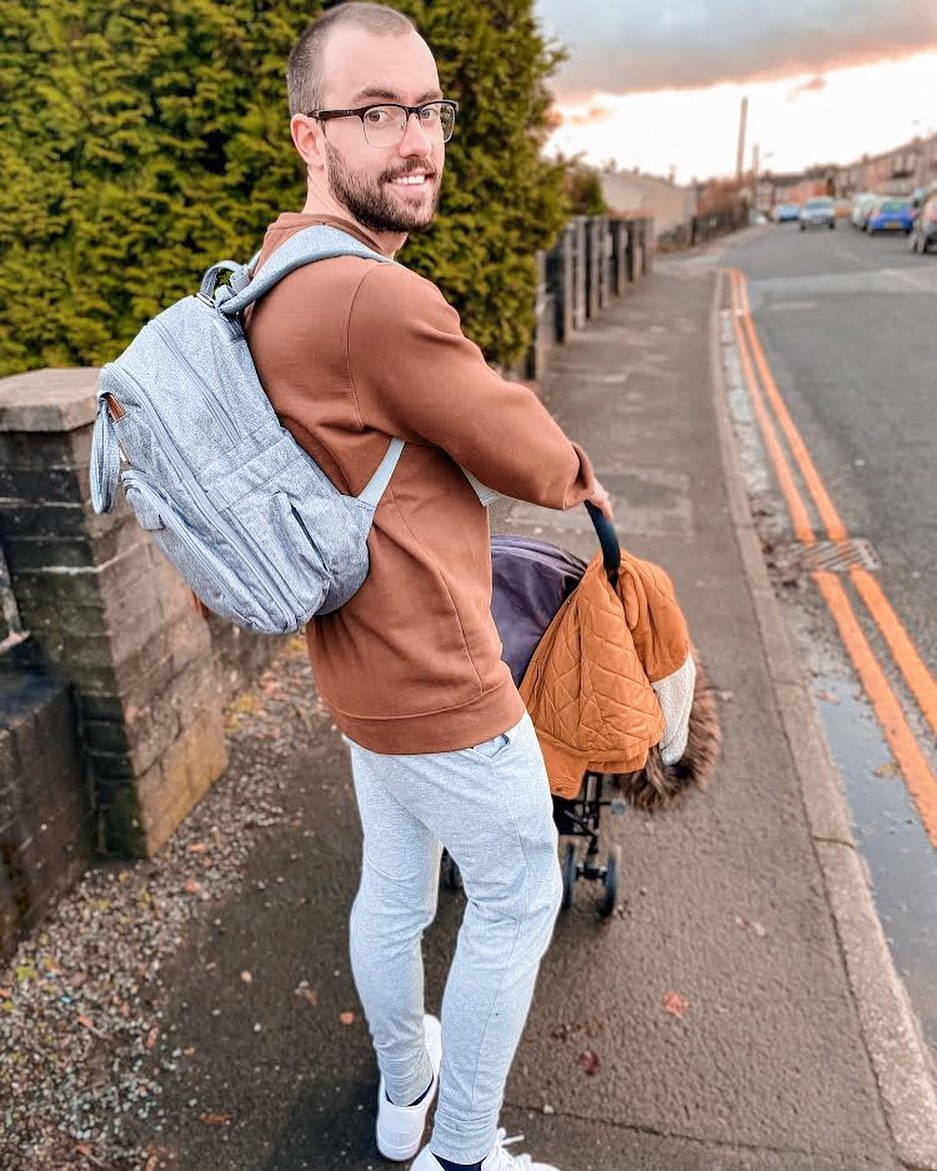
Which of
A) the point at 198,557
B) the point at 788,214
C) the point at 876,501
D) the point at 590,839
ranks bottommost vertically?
the point at 876,501

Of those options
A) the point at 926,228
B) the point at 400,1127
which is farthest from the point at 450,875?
the point at 926,228

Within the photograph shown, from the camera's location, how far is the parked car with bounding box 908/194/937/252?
2760cm

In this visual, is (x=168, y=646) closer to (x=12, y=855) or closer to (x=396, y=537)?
(x=12, y=855)

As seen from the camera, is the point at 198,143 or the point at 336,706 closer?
the point at 336,706

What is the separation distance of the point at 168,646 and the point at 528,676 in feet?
4.90

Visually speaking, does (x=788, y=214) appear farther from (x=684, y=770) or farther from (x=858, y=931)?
(x=684, y=770)

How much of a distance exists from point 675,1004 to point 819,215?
2624 inches

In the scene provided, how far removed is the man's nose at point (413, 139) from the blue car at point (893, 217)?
46.3 metres

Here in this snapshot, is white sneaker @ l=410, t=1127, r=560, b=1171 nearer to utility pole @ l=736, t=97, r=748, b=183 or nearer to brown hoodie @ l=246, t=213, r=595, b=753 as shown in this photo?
brown hoodie @ l=246, t=213, r=595, b=753

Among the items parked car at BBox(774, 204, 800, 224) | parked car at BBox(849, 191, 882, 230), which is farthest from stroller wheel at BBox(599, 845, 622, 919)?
parked car at BBox(774, 204, 800, 224)

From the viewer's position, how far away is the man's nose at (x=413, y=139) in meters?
1.49

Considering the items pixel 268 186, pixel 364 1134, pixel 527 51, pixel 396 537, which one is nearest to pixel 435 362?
pixel 396 537

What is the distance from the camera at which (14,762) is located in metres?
2.68

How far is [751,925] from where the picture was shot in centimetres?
291
